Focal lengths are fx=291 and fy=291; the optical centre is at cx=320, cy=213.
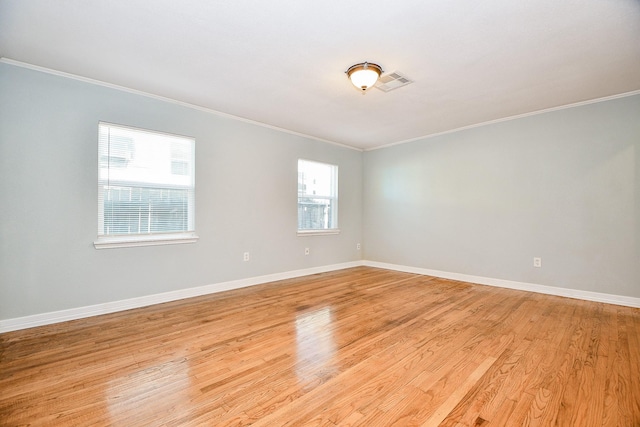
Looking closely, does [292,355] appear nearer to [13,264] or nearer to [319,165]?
[13,264]

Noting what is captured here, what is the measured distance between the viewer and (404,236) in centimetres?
546

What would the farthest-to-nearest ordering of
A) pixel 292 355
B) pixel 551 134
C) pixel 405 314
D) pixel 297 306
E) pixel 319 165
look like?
1. pixel 319 165
2. pixel 551 134
3. pixel 297 306
4. pixel 405 314
5. pixel 292 355

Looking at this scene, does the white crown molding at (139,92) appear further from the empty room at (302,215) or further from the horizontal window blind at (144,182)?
the horizontal window blind at (144,182)

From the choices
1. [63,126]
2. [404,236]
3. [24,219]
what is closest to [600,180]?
[404,236]

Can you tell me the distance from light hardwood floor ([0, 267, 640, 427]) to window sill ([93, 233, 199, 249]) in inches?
28.8

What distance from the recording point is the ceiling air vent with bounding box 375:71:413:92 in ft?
9.52

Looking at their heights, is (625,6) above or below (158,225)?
above

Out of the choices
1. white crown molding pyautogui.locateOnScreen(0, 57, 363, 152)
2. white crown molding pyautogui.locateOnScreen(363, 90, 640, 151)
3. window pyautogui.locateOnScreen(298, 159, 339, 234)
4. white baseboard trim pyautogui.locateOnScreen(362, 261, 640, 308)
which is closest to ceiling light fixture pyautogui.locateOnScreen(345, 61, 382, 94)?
white crown molding pyautogui.locateOnScreen(0, 57, 363, 152)

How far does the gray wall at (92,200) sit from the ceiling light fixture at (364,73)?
2.09 m

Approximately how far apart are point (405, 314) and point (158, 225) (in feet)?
9.99

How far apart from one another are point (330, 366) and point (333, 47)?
248 centimetres

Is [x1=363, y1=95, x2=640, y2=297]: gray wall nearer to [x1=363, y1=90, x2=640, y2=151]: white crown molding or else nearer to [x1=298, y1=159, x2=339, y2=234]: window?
[x1=363, y1=90, x2=640, y2=151]: white crown molding

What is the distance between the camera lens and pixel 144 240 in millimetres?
3332

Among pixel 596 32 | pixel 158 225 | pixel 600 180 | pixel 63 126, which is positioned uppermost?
pixel 596 32
